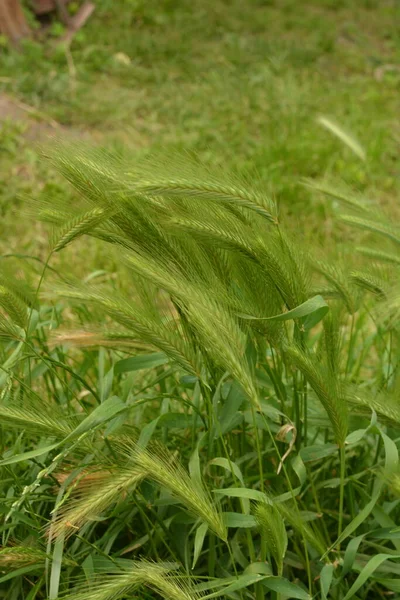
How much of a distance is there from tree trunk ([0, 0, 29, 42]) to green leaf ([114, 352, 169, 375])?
4.05m

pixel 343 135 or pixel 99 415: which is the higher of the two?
pixel 99 415

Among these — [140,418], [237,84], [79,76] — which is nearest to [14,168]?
→ [79,76]

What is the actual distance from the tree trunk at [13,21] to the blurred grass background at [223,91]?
0.33 ft

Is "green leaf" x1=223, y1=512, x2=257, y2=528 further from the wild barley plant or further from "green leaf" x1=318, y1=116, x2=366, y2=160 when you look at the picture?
"green leaf" x1=318, y1=116, x2=366, y2=160

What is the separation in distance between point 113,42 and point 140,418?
4.09 meters

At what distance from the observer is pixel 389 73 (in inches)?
206

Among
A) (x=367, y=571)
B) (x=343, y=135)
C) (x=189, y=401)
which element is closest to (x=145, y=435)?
(x=189, y=401)

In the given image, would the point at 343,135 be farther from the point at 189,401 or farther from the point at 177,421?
the point at 189,401

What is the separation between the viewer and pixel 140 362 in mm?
1497

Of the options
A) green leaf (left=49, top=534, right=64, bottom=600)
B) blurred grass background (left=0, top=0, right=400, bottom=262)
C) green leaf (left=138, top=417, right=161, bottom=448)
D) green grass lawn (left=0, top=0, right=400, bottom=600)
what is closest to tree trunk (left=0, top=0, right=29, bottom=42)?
blurred grass background (left=0, top=0, right=400, bottom=262)

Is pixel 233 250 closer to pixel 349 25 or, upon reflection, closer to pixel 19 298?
pixel 19 298

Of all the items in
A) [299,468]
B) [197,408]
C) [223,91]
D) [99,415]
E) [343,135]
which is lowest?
[223,91]

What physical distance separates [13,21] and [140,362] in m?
4.11

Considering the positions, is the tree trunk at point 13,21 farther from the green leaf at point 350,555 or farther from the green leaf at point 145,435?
the green leaf at point 350,555
